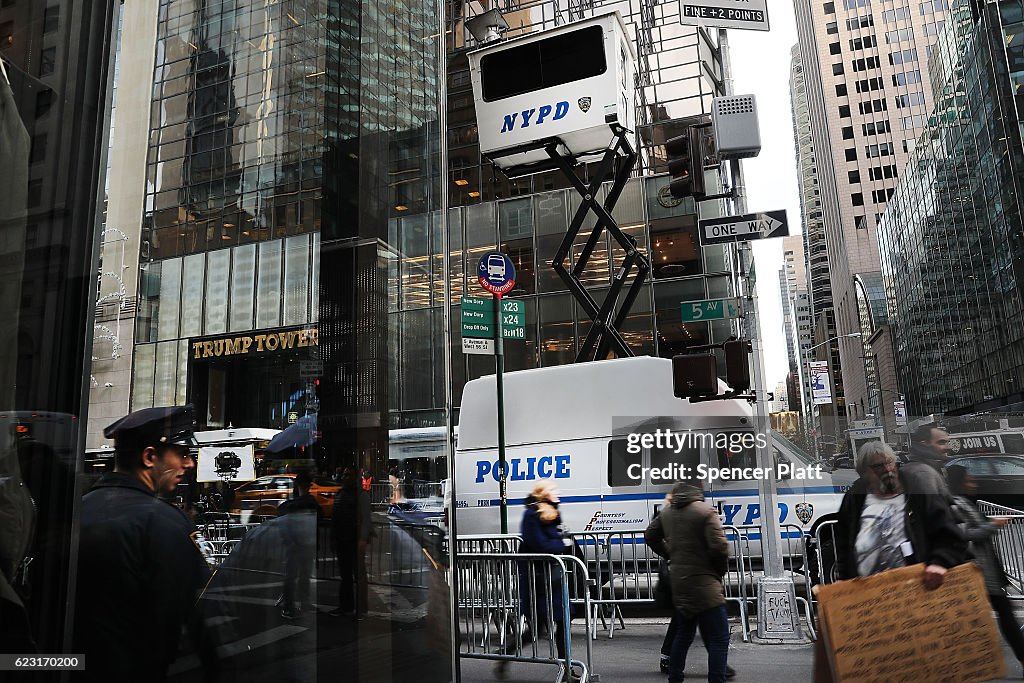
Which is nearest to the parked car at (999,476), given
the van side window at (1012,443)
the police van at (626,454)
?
the van side window at (1012,443)

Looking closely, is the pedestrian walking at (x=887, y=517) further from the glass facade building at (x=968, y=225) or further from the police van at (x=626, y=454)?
the glass facade building at (x=968, y=225)

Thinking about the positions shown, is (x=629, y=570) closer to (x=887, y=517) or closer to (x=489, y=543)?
(x=489, y=543)

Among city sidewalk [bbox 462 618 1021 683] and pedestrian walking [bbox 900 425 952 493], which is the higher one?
pedestrian walking [bbox 900 425 952 493]

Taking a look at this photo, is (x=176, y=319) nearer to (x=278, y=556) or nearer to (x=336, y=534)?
(x=278, y=556)

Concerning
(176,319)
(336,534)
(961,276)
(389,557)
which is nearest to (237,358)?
(176,319)

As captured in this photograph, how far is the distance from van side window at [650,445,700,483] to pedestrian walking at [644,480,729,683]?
480cm

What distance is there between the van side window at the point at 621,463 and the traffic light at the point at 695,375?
2.15 m

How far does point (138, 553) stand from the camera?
185 cm

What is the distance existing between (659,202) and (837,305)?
350ft

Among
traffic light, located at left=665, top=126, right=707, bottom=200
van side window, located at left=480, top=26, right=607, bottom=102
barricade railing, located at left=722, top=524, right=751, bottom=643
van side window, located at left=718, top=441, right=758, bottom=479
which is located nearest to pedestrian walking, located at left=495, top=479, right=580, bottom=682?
barricade railing, located at left=722, top=524, right=751, bottom=643

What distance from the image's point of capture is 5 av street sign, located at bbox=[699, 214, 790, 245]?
8633mm

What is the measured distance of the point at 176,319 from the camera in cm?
198

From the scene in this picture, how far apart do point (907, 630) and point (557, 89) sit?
35.7ft

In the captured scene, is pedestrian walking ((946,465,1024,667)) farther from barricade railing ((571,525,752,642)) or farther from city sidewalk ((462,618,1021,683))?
barricade railing ((571,525,752,642))
